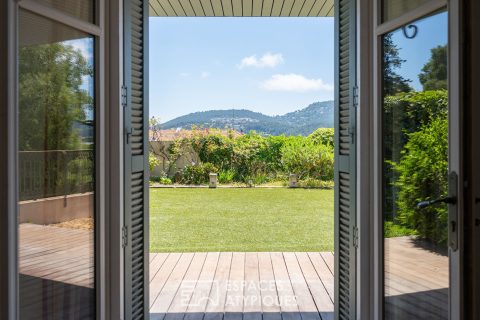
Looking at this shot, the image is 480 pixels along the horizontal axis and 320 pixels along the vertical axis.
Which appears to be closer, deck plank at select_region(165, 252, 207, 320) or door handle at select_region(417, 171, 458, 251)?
door handle at select_region(417, 171, 458, 251)

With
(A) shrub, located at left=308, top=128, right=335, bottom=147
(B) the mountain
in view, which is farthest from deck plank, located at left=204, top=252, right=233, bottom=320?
(B) the mountain

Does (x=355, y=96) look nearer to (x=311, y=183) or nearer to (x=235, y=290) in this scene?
(x=235, y=290)

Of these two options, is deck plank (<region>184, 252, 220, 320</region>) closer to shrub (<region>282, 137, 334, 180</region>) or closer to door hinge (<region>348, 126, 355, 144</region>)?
door hinge (<region>348, 126, 355, 144</region>)

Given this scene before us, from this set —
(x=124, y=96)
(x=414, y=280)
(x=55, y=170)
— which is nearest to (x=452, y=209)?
(x=414, y=280)

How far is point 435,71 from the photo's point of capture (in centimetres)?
183

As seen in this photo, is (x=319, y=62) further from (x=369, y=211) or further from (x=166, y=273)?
(x=369, y=211)

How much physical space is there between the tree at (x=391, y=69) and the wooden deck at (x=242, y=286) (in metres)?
1.75

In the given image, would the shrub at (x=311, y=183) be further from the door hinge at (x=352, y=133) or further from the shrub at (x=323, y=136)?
the door hinge at (x=352, y=133)

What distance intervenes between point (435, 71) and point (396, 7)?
450 mm

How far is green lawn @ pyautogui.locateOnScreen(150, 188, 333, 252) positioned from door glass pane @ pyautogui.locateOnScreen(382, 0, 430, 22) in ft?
12.8

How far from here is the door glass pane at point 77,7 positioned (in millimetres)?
1961

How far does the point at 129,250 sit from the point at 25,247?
79cm

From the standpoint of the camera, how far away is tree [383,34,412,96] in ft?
6.93

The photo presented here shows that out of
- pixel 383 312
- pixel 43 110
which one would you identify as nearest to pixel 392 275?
pixel 383 312
